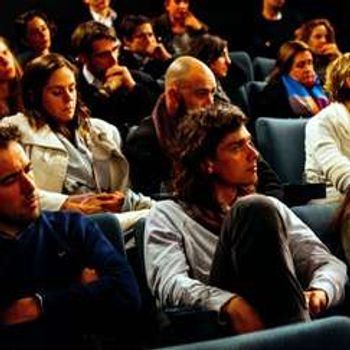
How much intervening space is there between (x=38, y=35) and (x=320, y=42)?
4.27ft

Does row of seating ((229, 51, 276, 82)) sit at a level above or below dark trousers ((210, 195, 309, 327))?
below

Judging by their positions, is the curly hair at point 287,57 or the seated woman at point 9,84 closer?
the seated woman at point 9,84

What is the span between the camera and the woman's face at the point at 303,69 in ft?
10.8

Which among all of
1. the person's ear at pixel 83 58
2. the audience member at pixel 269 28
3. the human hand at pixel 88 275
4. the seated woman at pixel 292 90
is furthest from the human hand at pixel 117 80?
the audience member at pixel 269 28

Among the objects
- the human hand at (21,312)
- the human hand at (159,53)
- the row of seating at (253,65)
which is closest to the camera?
the human hand at (21,312)

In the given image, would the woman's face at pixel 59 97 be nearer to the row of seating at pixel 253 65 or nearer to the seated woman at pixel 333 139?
the seated woman at pixel 333 139

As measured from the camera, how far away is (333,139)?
2361 millimetres

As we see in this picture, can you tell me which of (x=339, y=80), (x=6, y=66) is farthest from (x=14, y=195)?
(x=339, y=80)

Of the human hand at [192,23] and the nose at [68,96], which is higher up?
the nose at [68,96]

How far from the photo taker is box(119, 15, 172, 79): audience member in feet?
11.6

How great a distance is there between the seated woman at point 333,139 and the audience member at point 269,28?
1.83m

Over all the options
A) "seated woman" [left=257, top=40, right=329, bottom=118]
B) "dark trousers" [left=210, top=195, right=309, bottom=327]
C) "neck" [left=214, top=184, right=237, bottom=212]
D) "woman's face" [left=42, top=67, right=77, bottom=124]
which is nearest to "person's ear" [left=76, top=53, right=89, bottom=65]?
"seated woman" [left=257, top=40, right=329, bottom=118]

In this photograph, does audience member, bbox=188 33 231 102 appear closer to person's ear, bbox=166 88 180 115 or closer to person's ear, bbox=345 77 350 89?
person's ear, bbox=345 77 350 89

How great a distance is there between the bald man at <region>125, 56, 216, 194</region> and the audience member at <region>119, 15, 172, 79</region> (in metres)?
1.27
